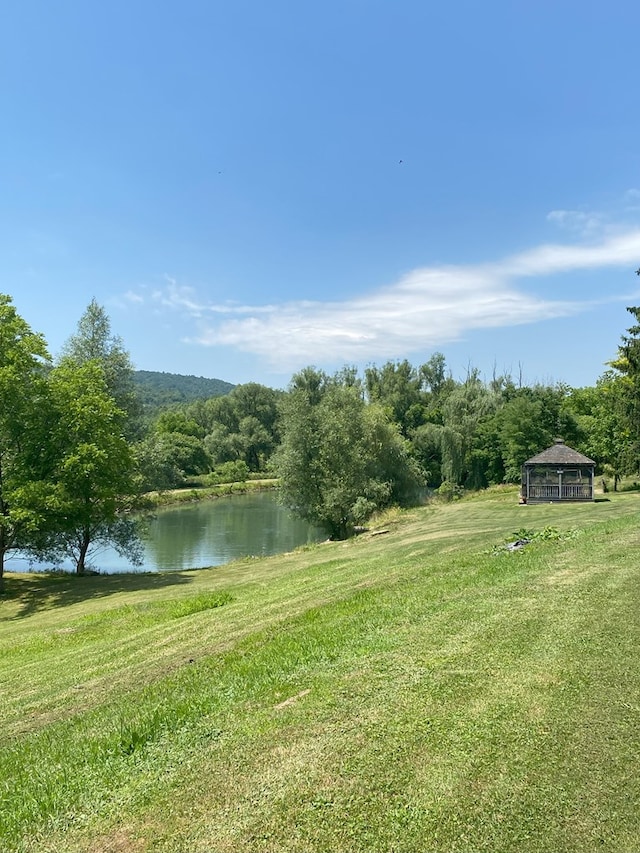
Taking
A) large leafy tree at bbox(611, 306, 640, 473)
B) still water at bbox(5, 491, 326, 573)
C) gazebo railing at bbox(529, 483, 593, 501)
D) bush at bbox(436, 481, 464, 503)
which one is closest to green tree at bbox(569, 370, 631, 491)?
large leafy tree at bbox(611, 306, 640, 473)

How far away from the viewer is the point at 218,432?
92500mm

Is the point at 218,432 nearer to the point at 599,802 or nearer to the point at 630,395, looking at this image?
the point at 630,395

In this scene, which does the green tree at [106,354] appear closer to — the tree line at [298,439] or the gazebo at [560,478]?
the tree line at [298,439]

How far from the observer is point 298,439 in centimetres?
3384

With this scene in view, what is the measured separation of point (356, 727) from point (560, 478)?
3079 cm

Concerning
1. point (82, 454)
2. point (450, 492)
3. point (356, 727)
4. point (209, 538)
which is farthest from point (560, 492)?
point (356, 727)

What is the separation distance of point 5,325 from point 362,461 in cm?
1969

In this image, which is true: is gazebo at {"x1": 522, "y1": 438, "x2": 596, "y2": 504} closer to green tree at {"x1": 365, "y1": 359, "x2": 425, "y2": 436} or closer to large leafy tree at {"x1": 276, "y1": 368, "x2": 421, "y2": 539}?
large leafy tree at {"x1": 276, "y1": 368, "x2": 421, "y2": 539}

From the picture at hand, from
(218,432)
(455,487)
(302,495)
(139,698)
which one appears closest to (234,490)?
(218,432)

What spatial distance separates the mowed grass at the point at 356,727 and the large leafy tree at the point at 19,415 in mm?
12033

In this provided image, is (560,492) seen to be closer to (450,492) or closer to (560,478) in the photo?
(560,478)

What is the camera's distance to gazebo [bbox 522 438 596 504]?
3234 centimetres

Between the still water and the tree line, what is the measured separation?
8.85 ft

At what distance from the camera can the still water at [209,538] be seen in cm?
3075
